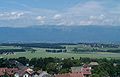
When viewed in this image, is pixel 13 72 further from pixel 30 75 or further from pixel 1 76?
pixel 1 76

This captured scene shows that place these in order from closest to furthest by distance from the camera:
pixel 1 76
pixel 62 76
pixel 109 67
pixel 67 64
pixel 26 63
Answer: pixel 62 76 → pixel 1 76 → pixel 109 67 → pixel 67 64 → pixel 26 63

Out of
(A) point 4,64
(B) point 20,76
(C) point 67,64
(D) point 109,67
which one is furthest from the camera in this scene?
(A) point 4,64

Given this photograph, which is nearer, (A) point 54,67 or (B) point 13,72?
(B) point 13,72

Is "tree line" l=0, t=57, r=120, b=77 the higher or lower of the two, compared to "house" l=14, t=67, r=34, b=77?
lower

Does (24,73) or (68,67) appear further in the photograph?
(68,67)

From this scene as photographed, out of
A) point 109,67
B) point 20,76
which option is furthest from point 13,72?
point 109,67

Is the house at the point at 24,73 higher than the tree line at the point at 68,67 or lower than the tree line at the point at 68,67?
higher

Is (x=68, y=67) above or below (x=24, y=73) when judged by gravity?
below

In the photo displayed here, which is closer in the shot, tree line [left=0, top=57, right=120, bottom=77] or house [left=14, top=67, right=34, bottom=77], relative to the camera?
tree line [left=0, top=57, right=120, bottom=77]

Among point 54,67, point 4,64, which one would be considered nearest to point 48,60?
point 4,64

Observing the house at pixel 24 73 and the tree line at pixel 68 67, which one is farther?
the house at pixel 24 73
